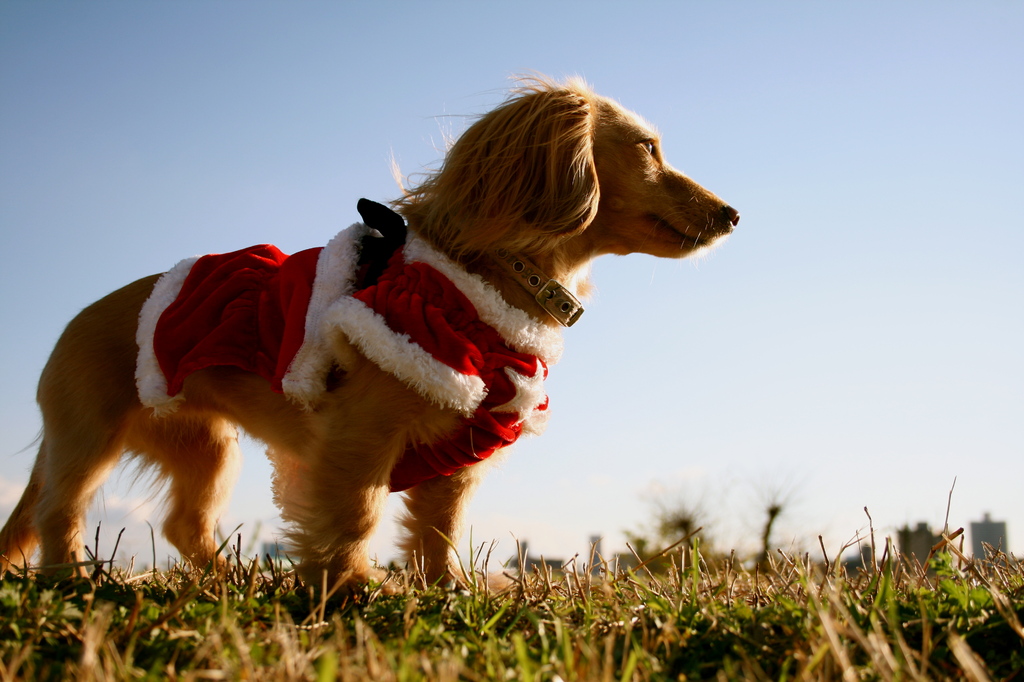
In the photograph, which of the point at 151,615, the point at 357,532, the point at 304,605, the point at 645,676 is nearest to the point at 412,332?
the point at 357,532

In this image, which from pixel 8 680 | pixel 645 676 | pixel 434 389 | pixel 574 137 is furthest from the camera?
pixel 574 137

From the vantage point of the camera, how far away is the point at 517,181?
8.86 ft

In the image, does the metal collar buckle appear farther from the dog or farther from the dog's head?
the dog's head

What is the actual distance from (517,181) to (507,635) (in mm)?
1629

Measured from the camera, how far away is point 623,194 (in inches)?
112

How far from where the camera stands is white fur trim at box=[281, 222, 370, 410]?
2516 millimetres

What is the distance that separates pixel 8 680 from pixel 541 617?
1.18 meters

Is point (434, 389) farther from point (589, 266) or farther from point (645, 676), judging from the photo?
point (645, 676)

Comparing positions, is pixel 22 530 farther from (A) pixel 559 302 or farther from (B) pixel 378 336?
(A) pixel 559 302

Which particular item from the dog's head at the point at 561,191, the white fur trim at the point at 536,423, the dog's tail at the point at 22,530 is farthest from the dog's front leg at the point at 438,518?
the dog's tail at the point at 22,530

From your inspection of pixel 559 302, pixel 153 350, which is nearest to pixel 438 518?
pixel 559 302

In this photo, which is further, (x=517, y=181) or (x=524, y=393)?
(x=517, y=181)

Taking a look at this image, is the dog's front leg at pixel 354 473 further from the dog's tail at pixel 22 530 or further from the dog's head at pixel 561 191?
the dog's tail at pixel 22 530

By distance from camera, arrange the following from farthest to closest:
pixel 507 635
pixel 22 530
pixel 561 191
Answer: pixel 22 530
pixel 561 191
pixel 507 635
